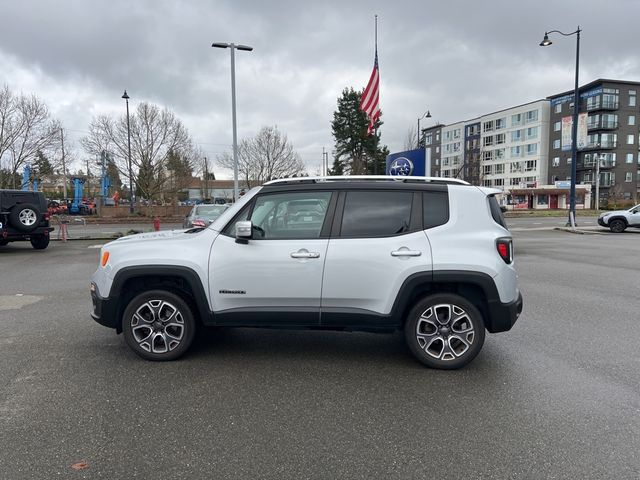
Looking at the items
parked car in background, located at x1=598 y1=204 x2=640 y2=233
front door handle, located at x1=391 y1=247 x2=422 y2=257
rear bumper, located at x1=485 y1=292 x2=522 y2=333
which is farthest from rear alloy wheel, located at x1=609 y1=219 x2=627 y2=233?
front door handle, located at x1=391 y1=247 x2=422 y2=257

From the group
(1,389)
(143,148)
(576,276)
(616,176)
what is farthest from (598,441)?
(616,176)

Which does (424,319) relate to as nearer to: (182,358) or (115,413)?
(182,358)

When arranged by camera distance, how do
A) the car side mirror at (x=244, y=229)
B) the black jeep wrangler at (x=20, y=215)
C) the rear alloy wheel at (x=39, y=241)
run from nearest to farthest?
1. the car side mirror at (x=244, y=229)
2. the black jeep wrangler at (x=20, y=215)
3. the rear alloy wheel at (x=39, y=241)

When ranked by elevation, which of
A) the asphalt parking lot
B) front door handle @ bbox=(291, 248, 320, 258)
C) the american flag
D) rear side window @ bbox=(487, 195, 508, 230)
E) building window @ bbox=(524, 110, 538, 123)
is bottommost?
the asphalt parking lot

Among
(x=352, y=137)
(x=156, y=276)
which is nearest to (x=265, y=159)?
(x=352, y=137)

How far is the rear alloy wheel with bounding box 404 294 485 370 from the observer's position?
13.5 feet

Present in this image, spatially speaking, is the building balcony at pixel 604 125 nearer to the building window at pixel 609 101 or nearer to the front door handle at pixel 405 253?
the building window at pixel 609 101

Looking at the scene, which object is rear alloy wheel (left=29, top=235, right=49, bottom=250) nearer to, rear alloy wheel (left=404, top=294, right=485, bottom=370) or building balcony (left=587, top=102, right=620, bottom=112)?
rear alloy wheel (left=404, top=294, right=485, bottom=370)

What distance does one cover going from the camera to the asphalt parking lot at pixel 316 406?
108 inches

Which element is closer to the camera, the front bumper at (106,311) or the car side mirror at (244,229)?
the car side mirror at (244,229)

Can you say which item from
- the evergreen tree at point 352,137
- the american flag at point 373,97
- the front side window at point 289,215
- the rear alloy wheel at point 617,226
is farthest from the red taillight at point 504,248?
the evergreen tree at point 352,137

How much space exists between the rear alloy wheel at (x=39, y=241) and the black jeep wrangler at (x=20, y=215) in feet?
1.47

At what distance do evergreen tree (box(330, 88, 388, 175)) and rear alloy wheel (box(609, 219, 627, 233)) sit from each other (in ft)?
111

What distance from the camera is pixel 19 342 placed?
16.5 ft
